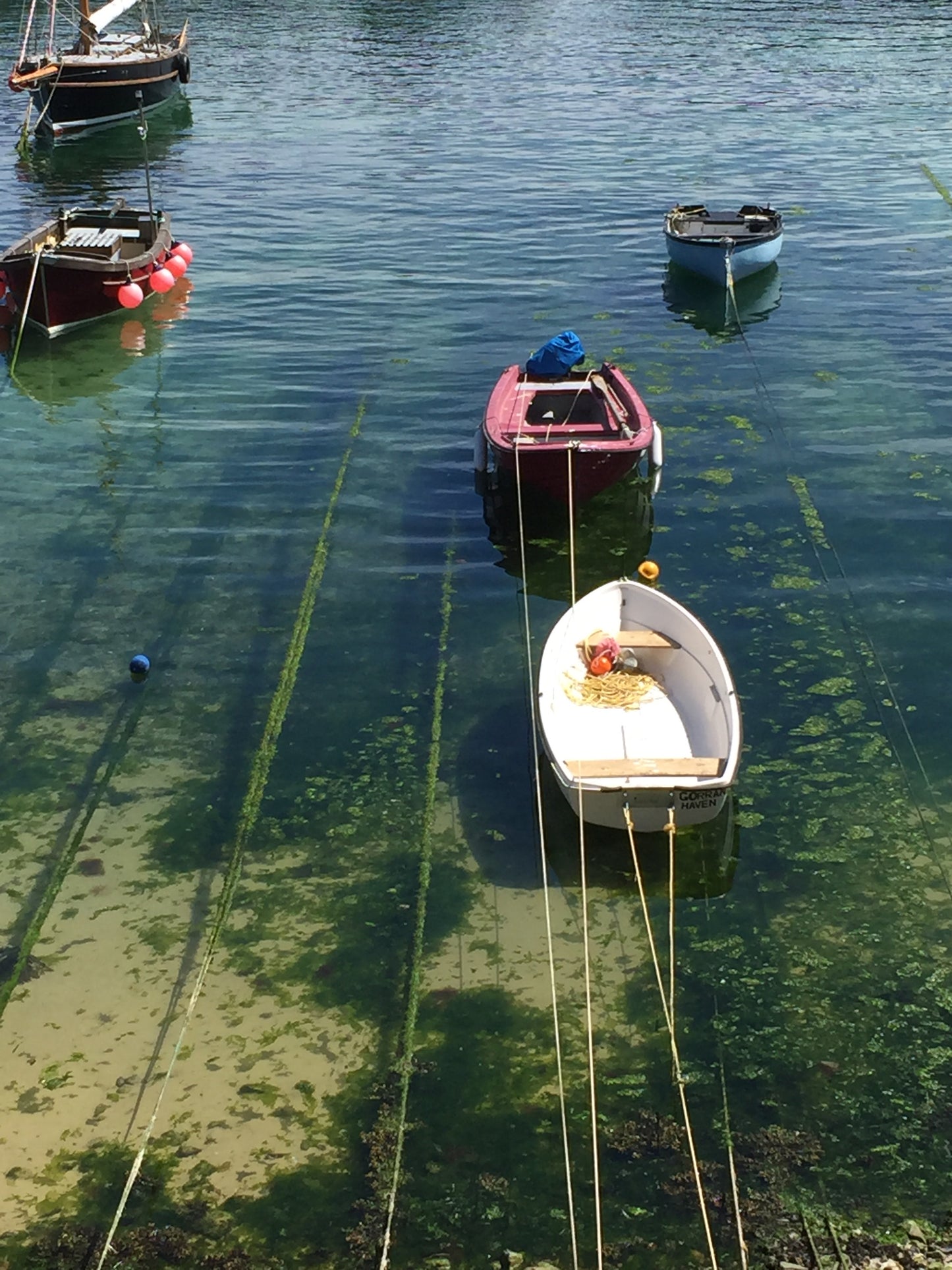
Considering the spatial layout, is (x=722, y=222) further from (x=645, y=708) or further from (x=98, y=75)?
(x=98, y=75)

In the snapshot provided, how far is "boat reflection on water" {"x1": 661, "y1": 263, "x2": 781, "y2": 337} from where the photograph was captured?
28891 millimetres

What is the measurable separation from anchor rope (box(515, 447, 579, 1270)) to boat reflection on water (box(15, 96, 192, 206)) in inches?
1027

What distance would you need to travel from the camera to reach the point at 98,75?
4869 centimetres

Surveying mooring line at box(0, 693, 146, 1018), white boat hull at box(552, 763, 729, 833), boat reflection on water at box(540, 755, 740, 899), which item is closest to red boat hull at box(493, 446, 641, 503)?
boat reflection on water at box(540, 755, 740, 899)

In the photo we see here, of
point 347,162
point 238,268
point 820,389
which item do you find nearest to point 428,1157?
point 820,389

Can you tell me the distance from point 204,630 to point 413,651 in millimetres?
3009

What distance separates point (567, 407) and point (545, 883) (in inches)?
415

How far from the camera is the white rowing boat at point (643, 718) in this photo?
521 inches

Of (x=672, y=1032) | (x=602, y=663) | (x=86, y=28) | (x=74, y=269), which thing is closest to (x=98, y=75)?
(x=86, y=28)

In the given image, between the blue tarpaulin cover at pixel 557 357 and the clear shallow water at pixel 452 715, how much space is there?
206 cm

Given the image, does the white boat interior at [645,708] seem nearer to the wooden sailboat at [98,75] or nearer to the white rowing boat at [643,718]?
the white rowing boat at [643,718]

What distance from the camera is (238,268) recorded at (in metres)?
33.4

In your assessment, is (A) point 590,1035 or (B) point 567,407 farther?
(B) point 567,407

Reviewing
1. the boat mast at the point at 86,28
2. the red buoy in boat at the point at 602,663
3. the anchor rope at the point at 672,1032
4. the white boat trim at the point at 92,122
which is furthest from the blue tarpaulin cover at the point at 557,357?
the boat mast at the point at 86,28
